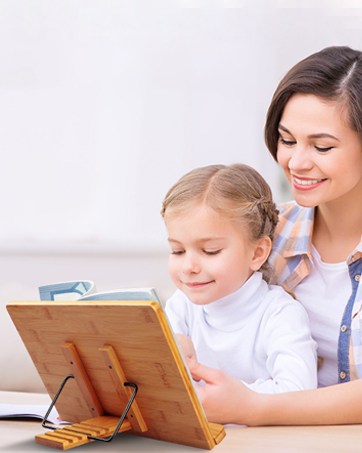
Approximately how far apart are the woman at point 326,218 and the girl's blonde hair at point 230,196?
0.08 metres

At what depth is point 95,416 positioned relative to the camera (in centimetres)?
84

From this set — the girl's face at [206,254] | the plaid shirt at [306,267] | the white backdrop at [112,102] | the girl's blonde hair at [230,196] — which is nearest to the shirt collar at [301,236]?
the plaid shirt at [306,267]

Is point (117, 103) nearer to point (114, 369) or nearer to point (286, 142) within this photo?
point (286, 142)

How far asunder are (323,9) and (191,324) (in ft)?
5.25

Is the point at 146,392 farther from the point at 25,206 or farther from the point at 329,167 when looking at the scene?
the point at 25,206

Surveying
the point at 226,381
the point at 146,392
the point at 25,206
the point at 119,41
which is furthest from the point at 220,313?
the point at 119,41

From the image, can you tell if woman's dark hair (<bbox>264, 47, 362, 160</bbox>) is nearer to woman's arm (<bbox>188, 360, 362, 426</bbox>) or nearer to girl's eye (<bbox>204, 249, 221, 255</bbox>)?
girl's eye (<bbox>204, 249, 221, 255</bbox>)

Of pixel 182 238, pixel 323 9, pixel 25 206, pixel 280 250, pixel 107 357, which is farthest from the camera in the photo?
pixel 25 206

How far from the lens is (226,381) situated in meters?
0.85

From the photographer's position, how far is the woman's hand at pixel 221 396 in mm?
841

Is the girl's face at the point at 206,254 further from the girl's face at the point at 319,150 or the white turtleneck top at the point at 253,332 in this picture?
the girl's face at the point at 319,150

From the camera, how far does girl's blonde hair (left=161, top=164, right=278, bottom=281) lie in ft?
3.61

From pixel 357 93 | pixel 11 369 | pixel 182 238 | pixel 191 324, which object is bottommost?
pixel 11 369

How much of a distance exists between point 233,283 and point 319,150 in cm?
33
